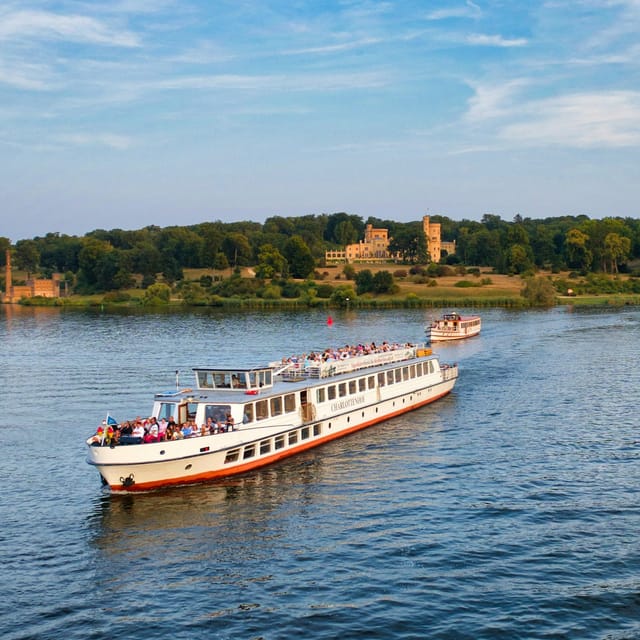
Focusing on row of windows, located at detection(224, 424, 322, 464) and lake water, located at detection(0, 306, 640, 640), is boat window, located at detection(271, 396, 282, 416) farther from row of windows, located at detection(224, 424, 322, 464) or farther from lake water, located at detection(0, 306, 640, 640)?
lake water, located at detection(0, 306, 640, 640)

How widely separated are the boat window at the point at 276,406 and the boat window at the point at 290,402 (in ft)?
1.84

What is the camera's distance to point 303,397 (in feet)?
154

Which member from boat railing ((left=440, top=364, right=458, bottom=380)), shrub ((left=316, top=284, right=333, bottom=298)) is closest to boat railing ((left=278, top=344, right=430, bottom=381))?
boat railing ((left=440, top=364, right=458, bottom=380))

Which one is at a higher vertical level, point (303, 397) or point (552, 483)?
point (303, 397)

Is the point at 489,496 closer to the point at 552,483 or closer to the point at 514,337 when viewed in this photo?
the point at 552,483

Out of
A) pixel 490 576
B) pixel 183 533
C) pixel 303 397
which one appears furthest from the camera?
pixel 303 397

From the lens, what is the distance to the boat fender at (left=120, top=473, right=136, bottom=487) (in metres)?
37.3

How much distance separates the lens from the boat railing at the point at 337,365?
1965 inches

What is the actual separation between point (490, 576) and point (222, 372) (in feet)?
64.3

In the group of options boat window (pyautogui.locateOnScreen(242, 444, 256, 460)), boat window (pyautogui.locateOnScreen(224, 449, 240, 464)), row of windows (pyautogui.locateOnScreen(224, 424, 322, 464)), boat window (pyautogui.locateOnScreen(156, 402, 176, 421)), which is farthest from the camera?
boat window (pyautogui.locateOnScreen(242, 444, 256, 460))

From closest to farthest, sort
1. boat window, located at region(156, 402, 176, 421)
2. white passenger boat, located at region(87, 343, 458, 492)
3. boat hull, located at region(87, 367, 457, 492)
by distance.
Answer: boat hull, located at region(87, 367, 457, 492) < white passenger boat, located at region(87, 343, 458, 492) < boat window, located at region(156, 402, 176, 421)

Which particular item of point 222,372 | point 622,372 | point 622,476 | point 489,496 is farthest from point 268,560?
point 622,372

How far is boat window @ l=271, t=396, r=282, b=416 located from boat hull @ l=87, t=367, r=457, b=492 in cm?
79

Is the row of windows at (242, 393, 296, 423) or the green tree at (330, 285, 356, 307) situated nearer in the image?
the row of windows at (242, 393, 296, 423)
